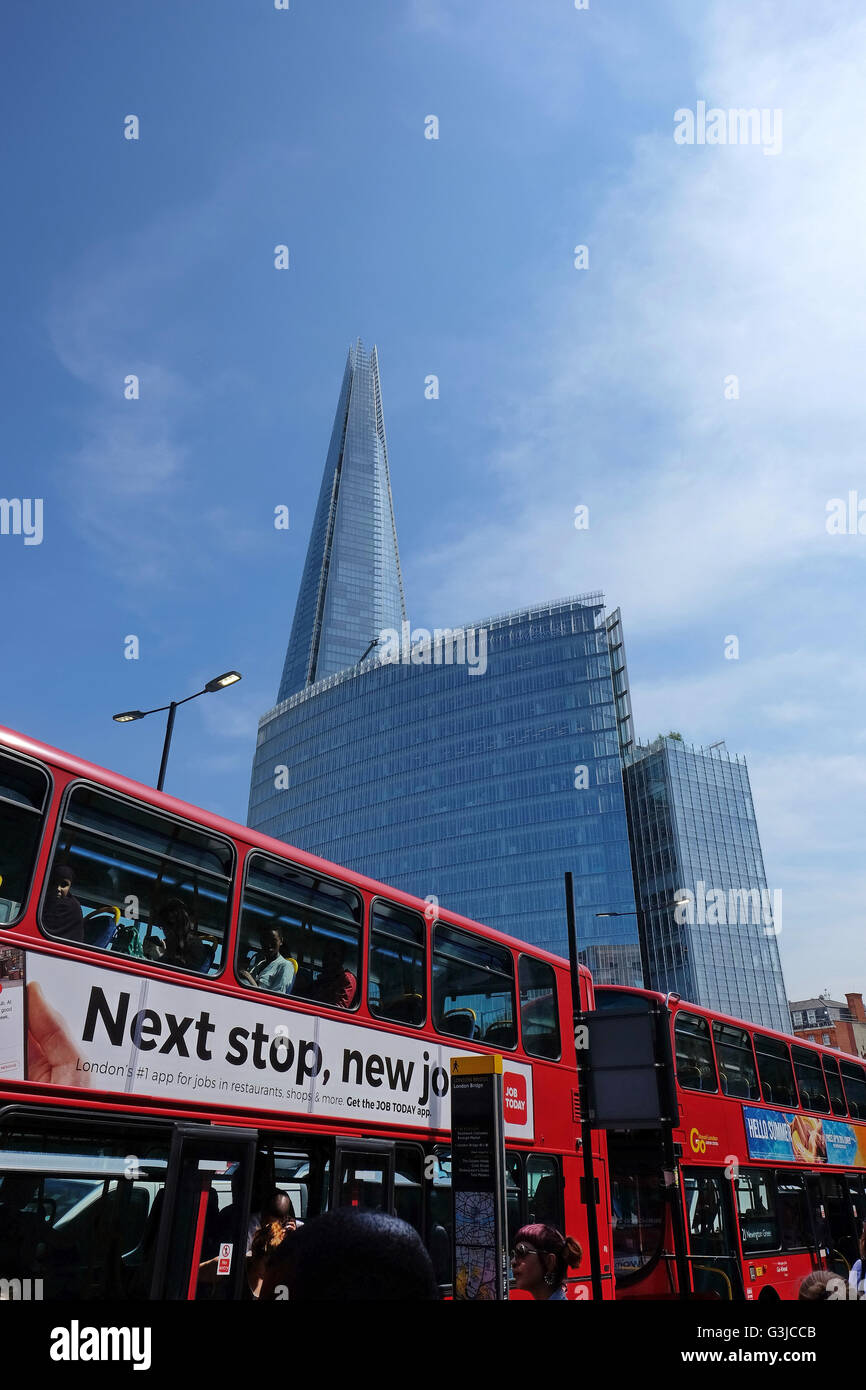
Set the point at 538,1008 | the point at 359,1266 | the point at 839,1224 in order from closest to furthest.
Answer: the point at 359,1266 → the point at 538,1008 → the point at 839,1224

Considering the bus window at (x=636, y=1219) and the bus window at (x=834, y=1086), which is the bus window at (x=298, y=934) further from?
the bus window at (x=834, y=1086)

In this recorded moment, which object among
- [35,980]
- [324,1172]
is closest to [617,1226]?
[324,1172]

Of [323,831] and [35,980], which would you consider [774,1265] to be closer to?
[35,980]

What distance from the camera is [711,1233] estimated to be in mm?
13211

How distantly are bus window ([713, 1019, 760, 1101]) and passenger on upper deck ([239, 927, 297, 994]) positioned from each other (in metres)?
9.08

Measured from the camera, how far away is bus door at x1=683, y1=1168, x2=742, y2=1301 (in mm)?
12926

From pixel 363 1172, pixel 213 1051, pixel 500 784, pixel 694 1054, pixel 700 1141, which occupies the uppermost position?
pixel 500 784

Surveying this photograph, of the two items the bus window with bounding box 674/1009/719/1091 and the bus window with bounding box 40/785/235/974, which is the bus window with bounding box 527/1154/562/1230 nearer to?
the bus window with bounding box 674/1009/719/1091

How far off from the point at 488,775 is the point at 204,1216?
92.8 metres

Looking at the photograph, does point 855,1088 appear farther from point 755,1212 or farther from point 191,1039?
point 191,1039

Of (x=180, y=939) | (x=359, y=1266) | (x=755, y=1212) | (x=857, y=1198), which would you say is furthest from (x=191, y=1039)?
(x=857, y=1198)

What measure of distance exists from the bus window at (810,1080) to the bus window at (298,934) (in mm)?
11760

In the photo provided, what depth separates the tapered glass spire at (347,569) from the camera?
16050cm

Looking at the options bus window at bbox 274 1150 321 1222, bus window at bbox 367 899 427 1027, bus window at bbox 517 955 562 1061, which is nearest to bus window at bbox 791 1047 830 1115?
bus window at bbox 517 955 562 1061
